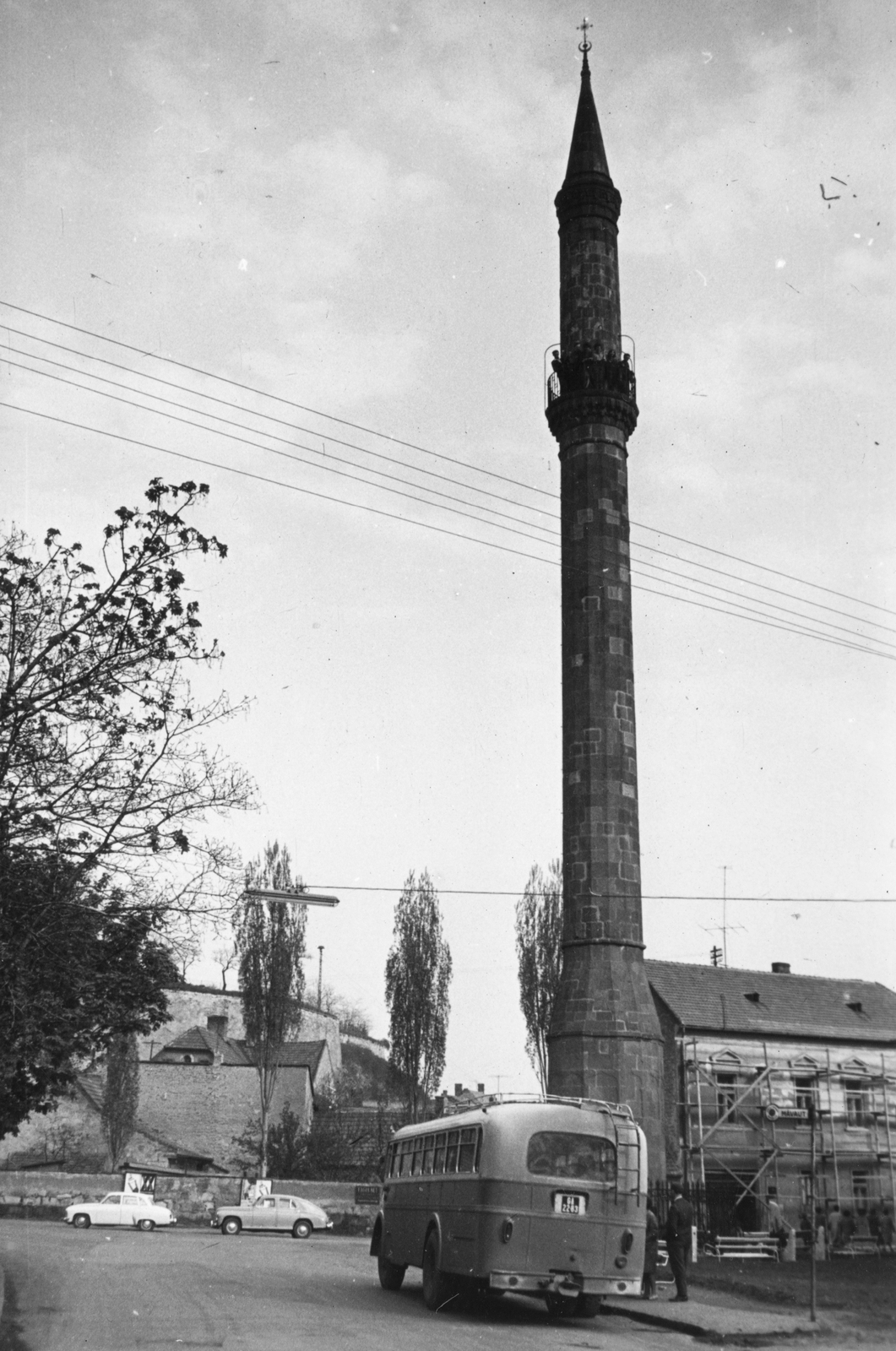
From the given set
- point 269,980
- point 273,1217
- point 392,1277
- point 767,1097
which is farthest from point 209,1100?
point 392,1277

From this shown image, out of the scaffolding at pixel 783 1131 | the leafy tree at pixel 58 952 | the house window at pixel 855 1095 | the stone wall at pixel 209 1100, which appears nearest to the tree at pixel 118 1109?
the stone wall at pixel 209 1100

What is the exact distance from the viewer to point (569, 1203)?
1539 centimetres

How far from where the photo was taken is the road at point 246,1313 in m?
12.6

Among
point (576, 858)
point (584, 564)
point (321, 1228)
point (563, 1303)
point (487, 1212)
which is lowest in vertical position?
point (321, 1228)

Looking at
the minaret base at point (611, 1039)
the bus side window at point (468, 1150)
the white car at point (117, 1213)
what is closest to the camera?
the bus side window at point (468, 1150)

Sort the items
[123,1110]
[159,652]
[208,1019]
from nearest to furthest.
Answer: [159,652]
[123,1110]
[208,1019]

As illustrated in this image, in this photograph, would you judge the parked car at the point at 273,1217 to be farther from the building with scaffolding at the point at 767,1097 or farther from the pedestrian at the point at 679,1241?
the pedestrian at the point at 679,1241

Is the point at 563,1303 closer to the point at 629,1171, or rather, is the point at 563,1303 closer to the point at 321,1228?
the point at 629,1171

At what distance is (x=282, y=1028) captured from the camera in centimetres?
5178

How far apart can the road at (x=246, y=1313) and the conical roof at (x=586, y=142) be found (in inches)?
935

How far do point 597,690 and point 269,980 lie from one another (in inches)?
1167

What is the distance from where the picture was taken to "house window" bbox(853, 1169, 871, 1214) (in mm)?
38469

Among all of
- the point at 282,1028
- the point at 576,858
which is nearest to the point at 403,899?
the point at 282,1028

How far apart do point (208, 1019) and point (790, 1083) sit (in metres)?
39.8
